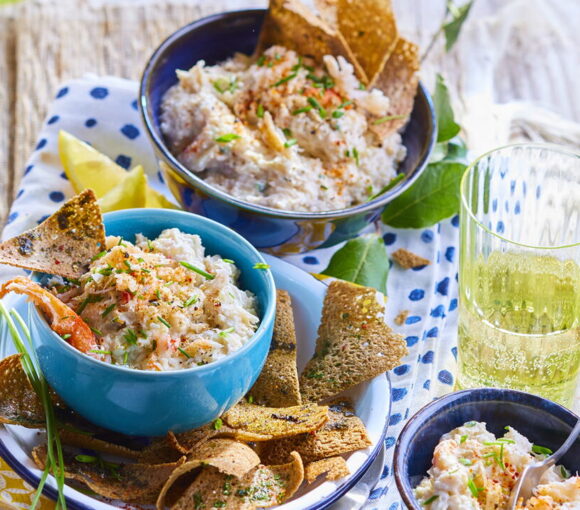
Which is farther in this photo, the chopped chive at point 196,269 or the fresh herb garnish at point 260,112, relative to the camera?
the fresh herb garnish at point 260,112

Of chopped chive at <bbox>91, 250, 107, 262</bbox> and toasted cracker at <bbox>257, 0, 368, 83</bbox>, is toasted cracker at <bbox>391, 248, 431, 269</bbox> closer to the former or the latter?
toasted cracker at <bbox>257, 0, 368, 83</bbox>

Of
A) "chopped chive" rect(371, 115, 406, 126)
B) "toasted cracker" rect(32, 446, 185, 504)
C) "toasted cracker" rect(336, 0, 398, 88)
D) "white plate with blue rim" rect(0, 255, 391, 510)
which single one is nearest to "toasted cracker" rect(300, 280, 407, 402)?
"white plate with blue rim" rect(0, 255, 391, 510)

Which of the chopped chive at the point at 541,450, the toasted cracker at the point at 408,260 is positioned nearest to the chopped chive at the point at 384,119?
the toasted cracker at the point at 408,260

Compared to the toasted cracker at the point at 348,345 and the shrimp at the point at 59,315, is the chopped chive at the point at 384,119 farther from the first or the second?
the shrimp at the point at 59,315

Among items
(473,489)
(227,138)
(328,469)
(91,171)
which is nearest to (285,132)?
(227,138)

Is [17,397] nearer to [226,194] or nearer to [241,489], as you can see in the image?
[241,489]

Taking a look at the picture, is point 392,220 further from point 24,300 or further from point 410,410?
point 24,300
